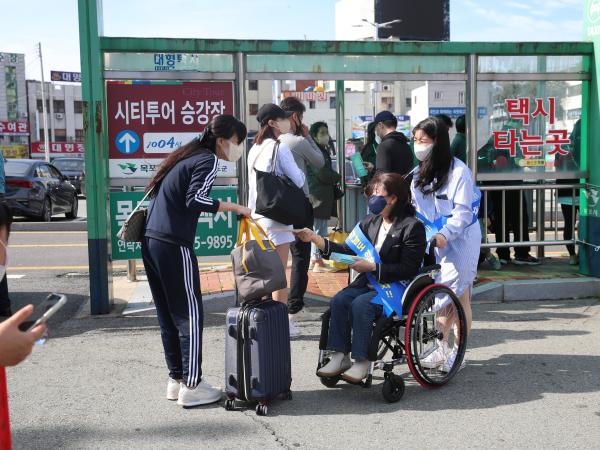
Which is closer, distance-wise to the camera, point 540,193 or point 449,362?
point 449,362

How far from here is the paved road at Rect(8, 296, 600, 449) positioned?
4.15 m

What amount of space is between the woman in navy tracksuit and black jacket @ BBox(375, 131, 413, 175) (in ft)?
7.90

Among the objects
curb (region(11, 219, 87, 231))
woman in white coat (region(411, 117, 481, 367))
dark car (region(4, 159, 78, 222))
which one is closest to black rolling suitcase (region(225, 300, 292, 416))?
woman in white coat (region(411, 117, 481, 367))

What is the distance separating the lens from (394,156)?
22.6 feet

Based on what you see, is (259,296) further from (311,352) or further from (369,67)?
(369,67)

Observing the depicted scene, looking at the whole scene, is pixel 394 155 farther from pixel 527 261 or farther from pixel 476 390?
pixel 527 261

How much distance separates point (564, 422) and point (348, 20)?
196ft

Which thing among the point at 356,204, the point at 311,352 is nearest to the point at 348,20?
the point at 356,204

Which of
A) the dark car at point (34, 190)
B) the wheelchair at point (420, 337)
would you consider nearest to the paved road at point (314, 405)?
the wheelchair at point (420, 337)

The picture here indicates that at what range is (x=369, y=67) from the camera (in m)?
7.56

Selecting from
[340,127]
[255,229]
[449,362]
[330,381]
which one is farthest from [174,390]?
[340,127]

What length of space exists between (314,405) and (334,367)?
0.28m

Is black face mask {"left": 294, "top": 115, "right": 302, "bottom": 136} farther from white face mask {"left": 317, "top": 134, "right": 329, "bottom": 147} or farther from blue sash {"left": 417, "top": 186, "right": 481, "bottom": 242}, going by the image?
blue sash {"left": 417, "top": 186, "right": 481, "bottom": 242}

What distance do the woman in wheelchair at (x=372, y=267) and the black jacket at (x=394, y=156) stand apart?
1.85m
